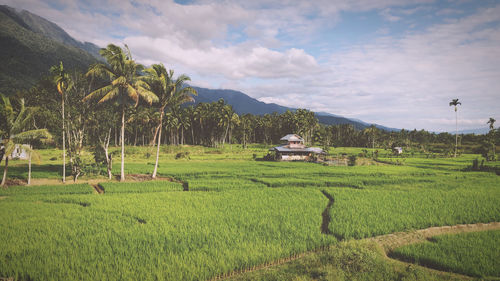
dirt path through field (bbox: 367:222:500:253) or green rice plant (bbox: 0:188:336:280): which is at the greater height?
green rice plant (bbox: 0:188:336:280)

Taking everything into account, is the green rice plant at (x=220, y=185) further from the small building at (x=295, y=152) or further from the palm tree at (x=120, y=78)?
the small building at (x=295, y=152)

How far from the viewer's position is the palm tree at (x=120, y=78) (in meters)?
18.6

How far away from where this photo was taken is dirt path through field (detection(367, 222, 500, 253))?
904 centimetres

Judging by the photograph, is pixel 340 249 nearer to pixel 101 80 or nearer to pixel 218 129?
pixel 101 80

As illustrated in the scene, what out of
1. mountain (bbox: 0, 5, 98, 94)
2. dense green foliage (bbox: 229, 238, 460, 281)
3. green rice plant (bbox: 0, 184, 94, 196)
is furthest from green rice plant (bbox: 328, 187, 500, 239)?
mountain (bbox: 0, 5, 98, 94)

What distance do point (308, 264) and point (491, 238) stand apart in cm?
Answer: 872

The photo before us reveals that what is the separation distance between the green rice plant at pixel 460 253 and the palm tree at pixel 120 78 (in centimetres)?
2093

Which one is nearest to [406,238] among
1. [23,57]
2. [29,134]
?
[29,134]

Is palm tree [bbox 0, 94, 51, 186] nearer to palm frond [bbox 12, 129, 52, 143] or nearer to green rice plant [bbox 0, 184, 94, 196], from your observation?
palm frond [bbox 12, 129, 52, 143]

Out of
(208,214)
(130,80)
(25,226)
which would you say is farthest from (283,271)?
(130,80)

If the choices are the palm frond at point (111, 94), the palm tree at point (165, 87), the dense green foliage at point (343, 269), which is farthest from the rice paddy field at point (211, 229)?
the palm tree at point (165, 87)

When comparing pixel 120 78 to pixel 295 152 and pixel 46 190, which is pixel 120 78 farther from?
pixel 295 152

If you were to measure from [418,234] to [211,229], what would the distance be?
960cm

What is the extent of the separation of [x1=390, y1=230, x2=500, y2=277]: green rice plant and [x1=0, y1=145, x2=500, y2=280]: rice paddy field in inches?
4.9
